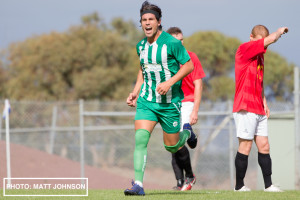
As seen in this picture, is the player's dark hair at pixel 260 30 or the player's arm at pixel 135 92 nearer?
the player's arm at pixel 135 92

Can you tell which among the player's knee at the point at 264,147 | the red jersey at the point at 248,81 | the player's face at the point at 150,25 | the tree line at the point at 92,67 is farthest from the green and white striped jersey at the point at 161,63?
the tree line at the point at 92,67

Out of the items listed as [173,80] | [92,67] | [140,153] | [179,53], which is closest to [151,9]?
[179,53]

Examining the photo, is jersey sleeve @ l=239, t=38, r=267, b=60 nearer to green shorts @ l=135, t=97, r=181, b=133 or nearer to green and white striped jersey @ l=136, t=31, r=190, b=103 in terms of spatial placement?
green and white striped jersey @ l=136, t=31, r=190, b=103

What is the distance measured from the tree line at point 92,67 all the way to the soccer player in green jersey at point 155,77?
95.3 ft

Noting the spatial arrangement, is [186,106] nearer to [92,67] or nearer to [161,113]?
[161,113]

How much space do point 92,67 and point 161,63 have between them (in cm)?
3256

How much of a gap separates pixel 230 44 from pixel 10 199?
34216 mm

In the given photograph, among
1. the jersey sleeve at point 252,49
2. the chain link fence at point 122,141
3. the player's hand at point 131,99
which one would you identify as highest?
the jersey sleeve at point 252,49

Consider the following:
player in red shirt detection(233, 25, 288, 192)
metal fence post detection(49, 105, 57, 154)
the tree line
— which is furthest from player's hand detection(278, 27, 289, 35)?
the tree line

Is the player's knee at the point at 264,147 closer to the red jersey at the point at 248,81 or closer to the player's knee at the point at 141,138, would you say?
the red jersey at the point at 248,81

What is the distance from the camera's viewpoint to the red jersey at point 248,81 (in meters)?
7.74

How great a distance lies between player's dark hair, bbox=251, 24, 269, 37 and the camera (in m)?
7.82

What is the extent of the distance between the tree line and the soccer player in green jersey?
2905 cm

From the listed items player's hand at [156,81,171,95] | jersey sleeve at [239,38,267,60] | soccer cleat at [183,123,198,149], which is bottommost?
soccer cleat at [183,123,198,149]
